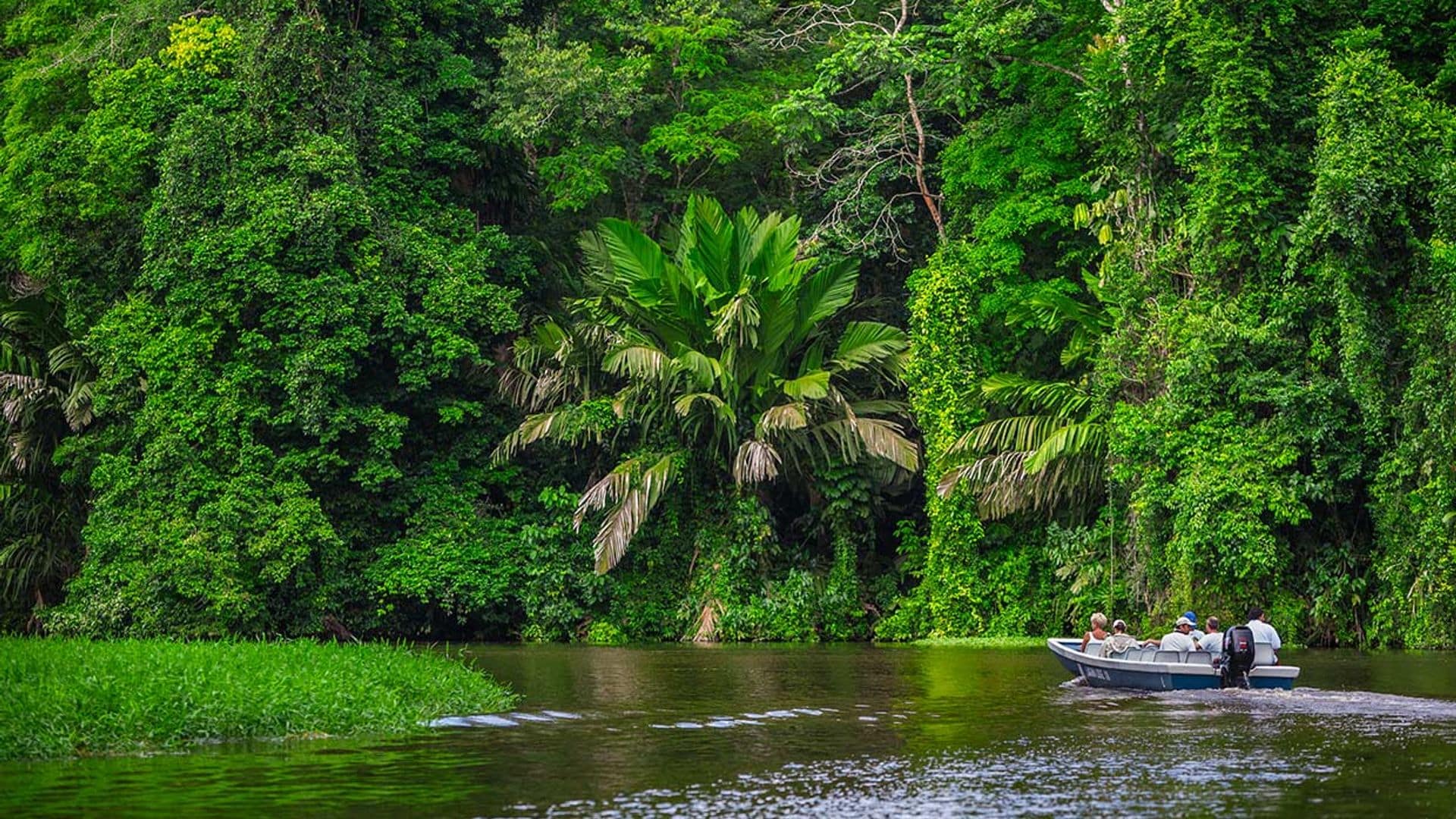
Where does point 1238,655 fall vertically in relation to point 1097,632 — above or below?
below

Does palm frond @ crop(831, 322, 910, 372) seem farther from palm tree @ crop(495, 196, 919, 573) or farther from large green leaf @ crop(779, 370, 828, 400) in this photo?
large green leaf @ crop(779, 370, 828, 400)

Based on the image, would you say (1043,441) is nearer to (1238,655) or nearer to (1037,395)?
(1037,395)

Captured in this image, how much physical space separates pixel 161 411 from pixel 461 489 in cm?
591

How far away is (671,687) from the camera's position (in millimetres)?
19234

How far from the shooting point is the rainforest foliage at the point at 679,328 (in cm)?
2589

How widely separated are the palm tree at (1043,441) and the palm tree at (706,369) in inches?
50.6

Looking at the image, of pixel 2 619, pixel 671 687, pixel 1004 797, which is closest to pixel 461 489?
pixel 2 619

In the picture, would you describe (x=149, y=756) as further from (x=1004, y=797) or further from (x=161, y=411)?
(x=161, y=411)

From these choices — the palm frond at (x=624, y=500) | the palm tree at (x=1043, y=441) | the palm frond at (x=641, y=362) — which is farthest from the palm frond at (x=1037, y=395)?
the palm frond at (x=624, y=500)

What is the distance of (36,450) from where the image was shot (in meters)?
31.5

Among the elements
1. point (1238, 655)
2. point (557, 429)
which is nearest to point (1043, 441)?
point (557, 429)

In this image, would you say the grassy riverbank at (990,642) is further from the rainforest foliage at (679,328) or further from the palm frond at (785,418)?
the palm frond at (785,418)

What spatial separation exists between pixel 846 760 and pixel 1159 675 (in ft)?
25.4

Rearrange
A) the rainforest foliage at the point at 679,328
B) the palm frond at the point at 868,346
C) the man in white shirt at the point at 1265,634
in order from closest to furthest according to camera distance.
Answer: the man in white shirt at the point at 1265,634 < the rainforest foliage at the point at 679,328 < the palm frond at the point at 868,346
